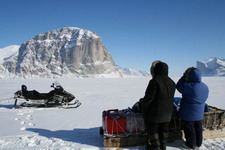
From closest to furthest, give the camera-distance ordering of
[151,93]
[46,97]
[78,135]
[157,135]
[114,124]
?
1. [151,93]
2. [157,135]
3. [114,124]
4. [78,135]
5. [46,97]

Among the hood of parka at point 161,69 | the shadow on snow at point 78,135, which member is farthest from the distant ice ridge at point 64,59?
the hood of parka at point 161,69

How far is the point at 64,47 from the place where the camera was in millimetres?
159500

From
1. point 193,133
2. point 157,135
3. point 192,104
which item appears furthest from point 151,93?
point 193,133

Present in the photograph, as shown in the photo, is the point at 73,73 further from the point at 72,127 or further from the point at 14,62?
the point at 72,127

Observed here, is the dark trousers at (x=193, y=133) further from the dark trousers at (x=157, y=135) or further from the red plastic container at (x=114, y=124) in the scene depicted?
the red plastic container at (x=114, y=124)

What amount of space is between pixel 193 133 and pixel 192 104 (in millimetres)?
522

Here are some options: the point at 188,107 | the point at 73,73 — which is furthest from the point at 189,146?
the point at 73,73

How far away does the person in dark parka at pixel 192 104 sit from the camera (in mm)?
3289

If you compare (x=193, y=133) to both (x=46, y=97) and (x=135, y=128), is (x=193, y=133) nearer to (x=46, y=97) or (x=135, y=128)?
(x=135, y=128)

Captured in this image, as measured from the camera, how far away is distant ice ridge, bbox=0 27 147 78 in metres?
147

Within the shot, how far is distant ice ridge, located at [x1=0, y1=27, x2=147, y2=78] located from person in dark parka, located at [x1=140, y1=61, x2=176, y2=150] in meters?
143

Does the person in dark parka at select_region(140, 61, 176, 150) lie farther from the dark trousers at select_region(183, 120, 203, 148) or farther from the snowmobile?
the snowmobile

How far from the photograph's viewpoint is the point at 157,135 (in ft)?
10.4

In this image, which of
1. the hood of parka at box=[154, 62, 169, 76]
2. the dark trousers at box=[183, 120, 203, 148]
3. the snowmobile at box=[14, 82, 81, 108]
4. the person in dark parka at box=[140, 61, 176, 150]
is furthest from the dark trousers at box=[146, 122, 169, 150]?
the snowmobile at box=[14, 82, 81, 108]
